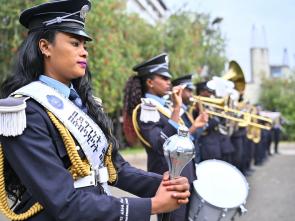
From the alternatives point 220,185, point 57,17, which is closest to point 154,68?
point 220,185

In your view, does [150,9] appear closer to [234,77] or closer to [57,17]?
[234,77]

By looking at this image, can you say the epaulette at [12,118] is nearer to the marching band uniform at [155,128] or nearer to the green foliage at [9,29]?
the marching band uniform at [155,128]

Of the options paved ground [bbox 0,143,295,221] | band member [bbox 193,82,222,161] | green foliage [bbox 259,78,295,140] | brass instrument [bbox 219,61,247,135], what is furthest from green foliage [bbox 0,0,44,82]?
green foliage [bbox 259,78,295,140]

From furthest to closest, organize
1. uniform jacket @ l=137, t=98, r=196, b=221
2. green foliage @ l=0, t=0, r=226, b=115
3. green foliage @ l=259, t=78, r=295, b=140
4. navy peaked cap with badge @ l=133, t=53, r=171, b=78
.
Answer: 1. green foliage @ l=259, t=78, r=295, b=140
2. green foliage @ l=0, t=0, r=226, b=115
3. navy peaked cap with badge @ l=133, t=53, r=171, b=78
4. uniform jacket @ l=137, t=98, r=196, b=221

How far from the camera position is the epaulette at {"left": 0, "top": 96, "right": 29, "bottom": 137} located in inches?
67.8

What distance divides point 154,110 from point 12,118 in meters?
2.24

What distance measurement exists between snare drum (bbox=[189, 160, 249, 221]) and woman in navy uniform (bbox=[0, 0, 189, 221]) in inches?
60.0

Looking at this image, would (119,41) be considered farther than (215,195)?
Yes

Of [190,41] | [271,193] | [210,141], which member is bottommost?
[271,193]

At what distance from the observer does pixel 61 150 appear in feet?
6.15

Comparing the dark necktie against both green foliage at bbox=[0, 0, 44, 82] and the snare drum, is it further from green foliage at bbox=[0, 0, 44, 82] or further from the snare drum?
green foliage at bbox=[0, 0, 44, 82]

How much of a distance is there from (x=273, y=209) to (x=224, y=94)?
6.11 feet

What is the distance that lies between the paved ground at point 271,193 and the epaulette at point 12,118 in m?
2.21

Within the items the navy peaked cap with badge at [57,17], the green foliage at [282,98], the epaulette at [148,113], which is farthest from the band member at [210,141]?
the green foliage at [282,98]
